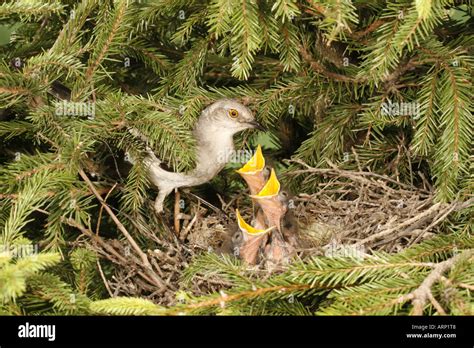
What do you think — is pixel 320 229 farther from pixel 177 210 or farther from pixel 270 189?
pixel 177 210

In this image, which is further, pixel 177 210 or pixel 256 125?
pixel 177 210

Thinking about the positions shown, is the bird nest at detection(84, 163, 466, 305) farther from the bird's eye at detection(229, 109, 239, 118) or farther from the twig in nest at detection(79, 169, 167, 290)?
the bird's eye at detection(229, 109, 239, 118)

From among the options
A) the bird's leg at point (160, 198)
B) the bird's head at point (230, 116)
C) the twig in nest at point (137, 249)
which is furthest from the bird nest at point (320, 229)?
the bird's head at point (230, 116)

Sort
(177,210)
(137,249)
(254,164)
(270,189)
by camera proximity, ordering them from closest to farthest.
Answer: (137,249)
(270,189)
(254,164)
(177,210)

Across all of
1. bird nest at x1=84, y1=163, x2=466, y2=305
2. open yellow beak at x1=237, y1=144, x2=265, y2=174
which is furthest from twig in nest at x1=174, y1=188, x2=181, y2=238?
open yellow beak at x1=237, y1=144, x2=265, y2=174

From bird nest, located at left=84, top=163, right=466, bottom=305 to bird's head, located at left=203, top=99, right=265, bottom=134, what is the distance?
27 cm

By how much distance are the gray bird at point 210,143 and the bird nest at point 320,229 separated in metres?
0.19

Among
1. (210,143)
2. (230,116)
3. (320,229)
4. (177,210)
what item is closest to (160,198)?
(177,210)

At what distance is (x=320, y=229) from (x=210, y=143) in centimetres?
52

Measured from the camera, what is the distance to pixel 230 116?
9.87 feet

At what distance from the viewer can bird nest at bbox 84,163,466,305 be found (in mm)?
2709

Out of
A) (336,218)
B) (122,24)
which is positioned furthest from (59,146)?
(336,218)

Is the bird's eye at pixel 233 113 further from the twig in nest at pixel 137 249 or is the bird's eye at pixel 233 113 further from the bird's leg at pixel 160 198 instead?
the twig in nest at pixel 137 249

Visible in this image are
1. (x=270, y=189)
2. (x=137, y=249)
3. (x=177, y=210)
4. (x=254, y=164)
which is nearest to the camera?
(x=137, y=249)
